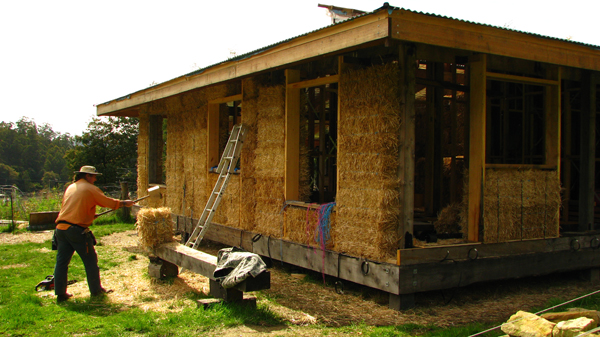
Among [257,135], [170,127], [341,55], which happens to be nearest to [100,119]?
[170,127]

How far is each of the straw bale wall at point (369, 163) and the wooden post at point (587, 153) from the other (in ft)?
12.7

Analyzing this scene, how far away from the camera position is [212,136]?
1020 cm

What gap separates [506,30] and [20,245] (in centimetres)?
1045

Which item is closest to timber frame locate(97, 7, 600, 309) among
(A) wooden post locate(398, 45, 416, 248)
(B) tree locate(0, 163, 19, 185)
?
(A) wooden post locate(398, 45, 416, 248)

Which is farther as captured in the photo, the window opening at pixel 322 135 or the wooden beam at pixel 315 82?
the window opening at pixel 322 135

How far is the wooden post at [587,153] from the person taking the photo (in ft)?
25.5

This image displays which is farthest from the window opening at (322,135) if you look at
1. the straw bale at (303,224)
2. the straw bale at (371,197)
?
the straw bale at (371,197)

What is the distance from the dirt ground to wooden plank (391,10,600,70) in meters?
3.13

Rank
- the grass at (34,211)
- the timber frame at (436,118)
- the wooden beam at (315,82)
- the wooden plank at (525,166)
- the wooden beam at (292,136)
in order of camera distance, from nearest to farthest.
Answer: the timber frame at (436,118), the wooden plank at (525,166), the wooden beam at (315,82), the wooden beam at (292,136), the grass at (34,211)

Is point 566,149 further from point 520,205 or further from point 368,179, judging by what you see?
point 368,179

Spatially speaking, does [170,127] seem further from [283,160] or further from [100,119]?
[100,119]

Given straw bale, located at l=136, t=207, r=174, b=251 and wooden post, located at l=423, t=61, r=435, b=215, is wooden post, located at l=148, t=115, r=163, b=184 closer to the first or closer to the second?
straw bale, located at l=136, t=207, r=174, b=251

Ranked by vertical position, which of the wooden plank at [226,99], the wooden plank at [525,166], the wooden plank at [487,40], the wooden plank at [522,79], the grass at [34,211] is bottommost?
the grass at [34,211]

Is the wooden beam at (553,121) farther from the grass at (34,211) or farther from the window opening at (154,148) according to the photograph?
the grass at (34,211)
